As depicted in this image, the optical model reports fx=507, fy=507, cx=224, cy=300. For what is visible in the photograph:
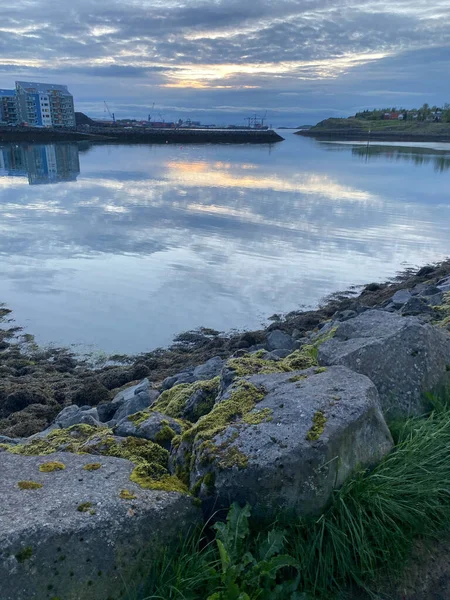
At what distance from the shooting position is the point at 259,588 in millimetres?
3020

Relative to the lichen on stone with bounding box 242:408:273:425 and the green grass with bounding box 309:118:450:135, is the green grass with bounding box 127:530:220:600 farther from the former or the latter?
the green grass with bounding box 309:118:450:135

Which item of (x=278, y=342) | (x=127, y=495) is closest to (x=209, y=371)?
(x=278, y=342)

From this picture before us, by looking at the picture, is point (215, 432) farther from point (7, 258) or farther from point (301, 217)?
point (301, 217)

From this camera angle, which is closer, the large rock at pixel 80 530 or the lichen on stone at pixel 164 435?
the large rock at pixel 80 530

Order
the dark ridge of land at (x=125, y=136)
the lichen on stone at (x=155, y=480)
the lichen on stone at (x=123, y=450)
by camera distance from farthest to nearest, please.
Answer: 1. the dark ridge of land at (x=125, y=136)
2. the lichen on stone at (x=123, y=450)
3. the lichen on stone at (x=155, y=480)

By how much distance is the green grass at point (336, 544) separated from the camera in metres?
3.07

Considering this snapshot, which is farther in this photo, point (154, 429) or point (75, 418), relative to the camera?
point (75, 418)

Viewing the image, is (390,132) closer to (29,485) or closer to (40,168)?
(40,168)

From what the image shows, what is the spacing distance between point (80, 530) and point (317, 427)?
5.77ft

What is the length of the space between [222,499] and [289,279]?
13721 mm

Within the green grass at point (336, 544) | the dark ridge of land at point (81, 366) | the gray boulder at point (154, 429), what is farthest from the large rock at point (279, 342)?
the green grass at point (336, 544)

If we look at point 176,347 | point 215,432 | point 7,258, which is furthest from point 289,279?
point 215,432

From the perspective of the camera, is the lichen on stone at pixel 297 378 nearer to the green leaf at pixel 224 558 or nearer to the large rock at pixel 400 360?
the large rock at pixel 400 360

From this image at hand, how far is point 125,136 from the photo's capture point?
133000 millimetres
